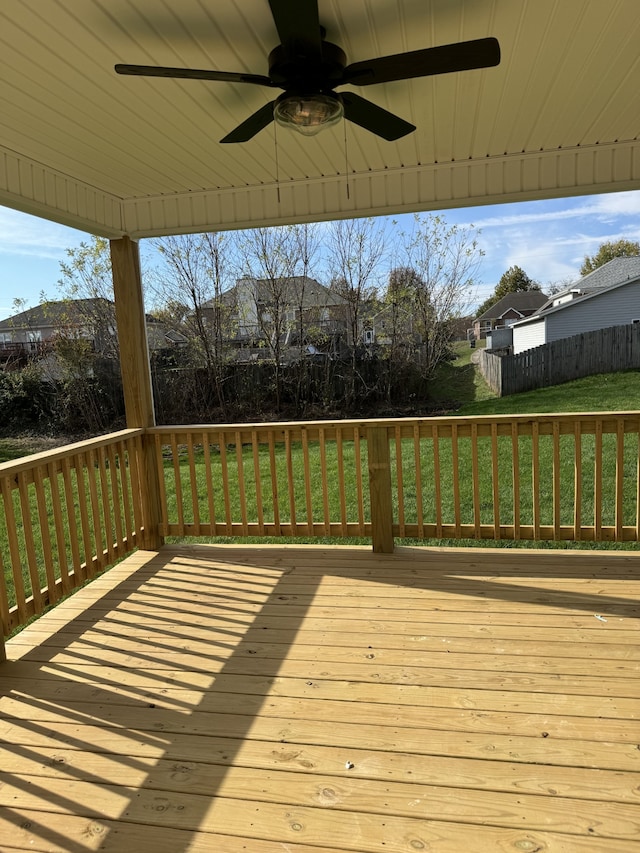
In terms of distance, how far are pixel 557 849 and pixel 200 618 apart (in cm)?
198

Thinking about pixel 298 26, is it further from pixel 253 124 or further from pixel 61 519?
pixel 61 519

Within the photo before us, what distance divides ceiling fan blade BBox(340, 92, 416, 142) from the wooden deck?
7.48 ft

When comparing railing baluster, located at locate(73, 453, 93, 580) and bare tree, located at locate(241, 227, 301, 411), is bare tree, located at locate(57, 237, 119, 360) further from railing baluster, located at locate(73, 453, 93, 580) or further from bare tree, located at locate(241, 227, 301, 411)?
railing baluster, located at locate(73, 453, 93, 580)

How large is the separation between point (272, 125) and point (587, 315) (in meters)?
7.68

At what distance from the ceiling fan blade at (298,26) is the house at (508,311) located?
6.92 metres

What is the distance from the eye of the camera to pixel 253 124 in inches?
89.1

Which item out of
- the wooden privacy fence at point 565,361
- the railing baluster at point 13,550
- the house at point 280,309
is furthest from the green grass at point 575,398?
the railing baluster at point 13,550

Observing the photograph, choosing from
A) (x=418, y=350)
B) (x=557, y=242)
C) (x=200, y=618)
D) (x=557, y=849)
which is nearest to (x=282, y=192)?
(x=200, y=618)

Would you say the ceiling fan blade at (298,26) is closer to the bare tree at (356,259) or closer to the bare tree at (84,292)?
the bare tree at (356,259)

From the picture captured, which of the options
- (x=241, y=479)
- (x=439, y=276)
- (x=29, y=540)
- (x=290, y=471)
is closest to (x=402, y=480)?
(x=290, y=471)

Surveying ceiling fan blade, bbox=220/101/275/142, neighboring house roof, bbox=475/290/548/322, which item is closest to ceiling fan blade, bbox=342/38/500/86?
ceiling fan blade, bbox=220/101/275/142

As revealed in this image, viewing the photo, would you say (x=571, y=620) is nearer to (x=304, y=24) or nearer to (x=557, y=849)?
(x=557, y=849)

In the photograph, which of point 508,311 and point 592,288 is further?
point 508,311

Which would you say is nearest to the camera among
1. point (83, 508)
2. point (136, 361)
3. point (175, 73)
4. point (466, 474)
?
point (175, 73)
